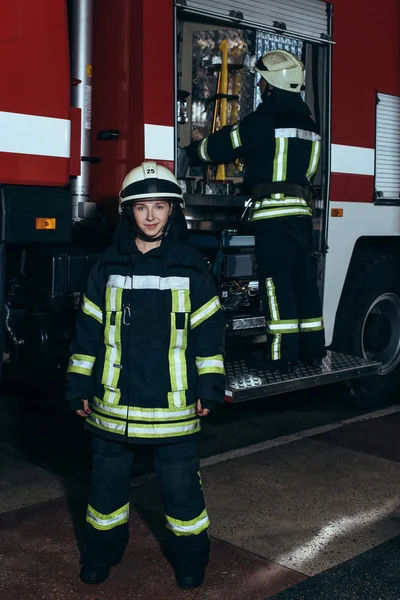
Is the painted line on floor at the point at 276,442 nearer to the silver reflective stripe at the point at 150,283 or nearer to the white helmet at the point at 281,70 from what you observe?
the silver reflective stripe at the point at 150,283

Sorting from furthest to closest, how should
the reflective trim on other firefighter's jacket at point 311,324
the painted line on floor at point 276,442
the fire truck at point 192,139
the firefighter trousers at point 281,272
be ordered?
the reflective trim on other firefighter's jacket at point 311,324 < the firefighter trousers at point 281,272 < the painted line on floor at point 276,442 < the fire truck at point 192,139

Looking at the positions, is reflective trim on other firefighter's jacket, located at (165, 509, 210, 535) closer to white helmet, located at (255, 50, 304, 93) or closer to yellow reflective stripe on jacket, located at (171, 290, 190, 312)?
yellow reflective stripe on jacket, located at (171, 290, 190, 312)

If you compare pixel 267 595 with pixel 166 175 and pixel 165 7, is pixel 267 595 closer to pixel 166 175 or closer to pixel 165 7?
pixel 166 175

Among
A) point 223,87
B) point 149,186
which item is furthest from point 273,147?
point 149,186

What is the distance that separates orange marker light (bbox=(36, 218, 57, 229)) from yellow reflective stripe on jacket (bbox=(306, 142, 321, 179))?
1.86 meters

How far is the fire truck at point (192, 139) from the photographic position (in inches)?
166

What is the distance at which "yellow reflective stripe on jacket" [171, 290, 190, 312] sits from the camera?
3369 millimetres

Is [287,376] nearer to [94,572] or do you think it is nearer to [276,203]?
[276,203]

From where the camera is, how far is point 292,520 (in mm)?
4113

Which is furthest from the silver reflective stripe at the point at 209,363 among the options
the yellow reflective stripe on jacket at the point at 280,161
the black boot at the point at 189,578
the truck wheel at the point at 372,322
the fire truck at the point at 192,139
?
the truck wheel at the point at 372,322

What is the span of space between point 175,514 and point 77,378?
618 mm

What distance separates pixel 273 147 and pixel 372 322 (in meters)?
A: 1.68

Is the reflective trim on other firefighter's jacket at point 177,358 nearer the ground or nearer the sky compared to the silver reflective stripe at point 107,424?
nearer the sky

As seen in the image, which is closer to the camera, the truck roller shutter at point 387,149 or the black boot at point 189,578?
the black boot at point 189,578
